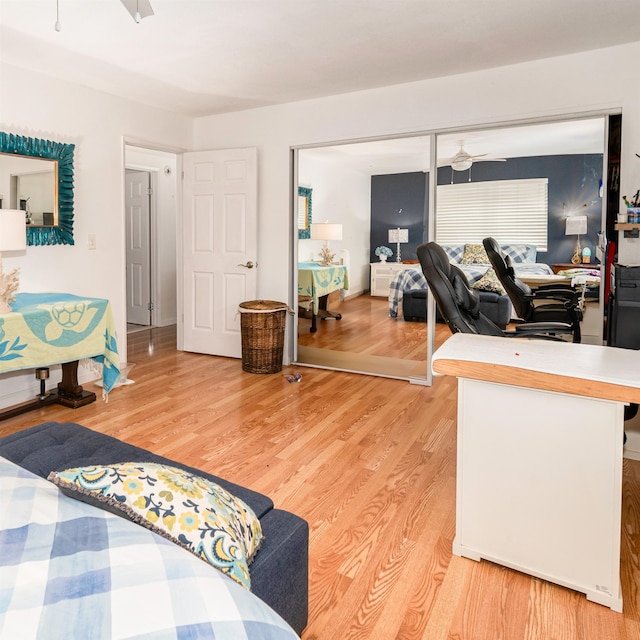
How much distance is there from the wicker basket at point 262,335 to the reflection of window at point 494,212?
1546 mm

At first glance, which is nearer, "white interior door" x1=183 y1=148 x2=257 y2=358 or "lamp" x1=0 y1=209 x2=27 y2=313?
"lamp" x1=0 y1=209 x2=27 y2=313

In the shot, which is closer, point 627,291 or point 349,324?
point 627,291

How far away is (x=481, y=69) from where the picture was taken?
145 inches

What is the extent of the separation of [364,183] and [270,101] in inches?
43.7

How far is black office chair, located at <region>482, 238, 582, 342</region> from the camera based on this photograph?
3.44 meters

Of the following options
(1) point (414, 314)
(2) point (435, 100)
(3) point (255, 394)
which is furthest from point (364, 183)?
(3) point (255, 394)

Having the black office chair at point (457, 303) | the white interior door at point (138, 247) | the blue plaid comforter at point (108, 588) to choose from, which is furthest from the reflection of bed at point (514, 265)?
the white interior door at point (138, 247)

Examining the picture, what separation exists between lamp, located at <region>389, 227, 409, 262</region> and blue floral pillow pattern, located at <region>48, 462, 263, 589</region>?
11.3 ft

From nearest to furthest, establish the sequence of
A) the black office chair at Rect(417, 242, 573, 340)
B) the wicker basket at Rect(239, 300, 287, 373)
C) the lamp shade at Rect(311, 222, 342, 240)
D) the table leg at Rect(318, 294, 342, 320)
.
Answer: the black office chair at Rect(417, 242, 573, 340) → the wicker basket at Rect(239, 300, 287, 373) → the lamp shade at Rect(311, 222, 342, 240) → the table leg at Rect(318, 294, 342, 320)

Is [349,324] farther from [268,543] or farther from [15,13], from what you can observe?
[268,543]

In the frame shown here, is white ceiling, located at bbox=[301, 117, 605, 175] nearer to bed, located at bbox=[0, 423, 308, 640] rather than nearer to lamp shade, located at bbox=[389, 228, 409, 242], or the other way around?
lamp shade, located at bbox=[389, 228, 409, 242]

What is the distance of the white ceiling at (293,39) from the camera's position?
2.71 metres

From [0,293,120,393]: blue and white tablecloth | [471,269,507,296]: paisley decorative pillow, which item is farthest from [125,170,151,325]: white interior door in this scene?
[471,269,507,296]: paisley decorative pillow

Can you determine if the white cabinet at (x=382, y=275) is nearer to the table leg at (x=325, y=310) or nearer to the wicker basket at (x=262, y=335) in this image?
the table leg at (x=325, y=310)
